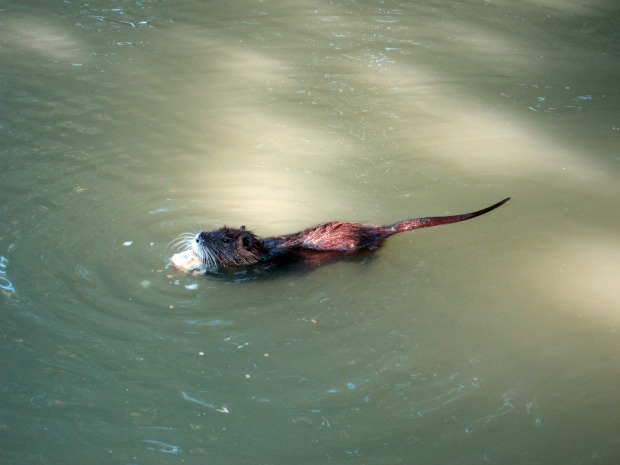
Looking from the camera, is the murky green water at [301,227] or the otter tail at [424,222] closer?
the murky green water at [301,227]

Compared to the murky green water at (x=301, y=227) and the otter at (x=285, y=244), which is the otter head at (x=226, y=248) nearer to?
the otter at (x=285, y=244)

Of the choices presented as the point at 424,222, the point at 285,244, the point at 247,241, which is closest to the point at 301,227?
the point at 285,244

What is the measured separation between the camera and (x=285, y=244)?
4.54 m

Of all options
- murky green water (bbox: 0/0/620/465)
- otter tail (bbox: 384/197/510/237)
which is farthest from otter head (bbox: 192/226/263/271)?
otter tail (bbox: 384/197/510/237)

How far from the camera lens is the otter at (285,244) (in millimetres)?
4398

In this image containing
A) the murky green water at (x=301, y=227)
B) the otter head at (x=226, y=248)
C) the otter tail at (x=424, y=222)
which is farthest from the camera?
the otter tail at (x=424, y=222)

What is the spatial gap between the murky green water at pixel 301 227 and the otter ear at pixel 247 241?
20 cm

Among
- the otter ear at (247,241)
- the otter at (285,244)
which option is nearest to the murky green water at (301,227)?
the otter at (285,244)

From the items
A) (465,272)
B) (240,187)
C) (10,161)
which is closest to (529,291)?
(465,272)

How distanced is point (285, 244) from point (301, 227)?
1.39 ft

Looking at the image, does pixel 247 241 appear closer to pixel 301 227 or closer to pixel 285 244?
pixel 285 244

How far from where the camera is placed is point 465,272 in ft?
14.9

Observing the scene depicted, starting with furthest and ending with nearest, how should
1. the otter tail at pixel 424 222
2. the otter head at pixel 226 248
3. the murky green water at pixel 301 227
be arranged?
the otter tail at pixel 424 222, the otter head at pixel 226 248, the murky green water at pixel 301 227

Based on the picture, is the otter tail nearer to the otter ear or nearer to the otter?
the otter
